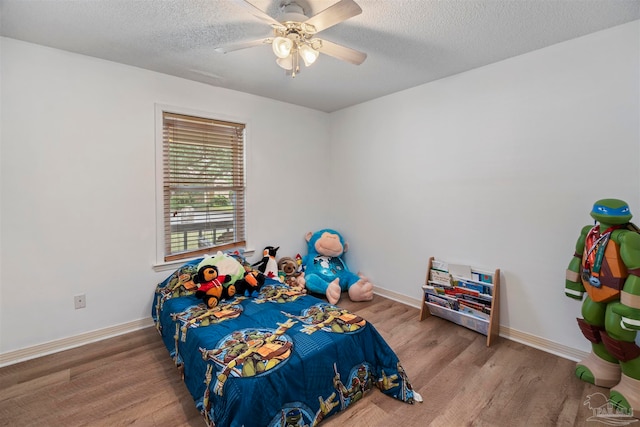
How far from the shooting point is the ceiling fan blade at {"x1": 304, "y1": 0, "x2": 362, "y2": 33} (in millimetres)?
1373

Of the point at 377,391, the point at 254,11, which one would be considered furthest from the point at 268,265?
the point at 254,11

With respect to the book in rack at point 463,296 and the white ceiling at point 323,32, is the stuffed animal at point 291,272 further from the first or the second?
the white ceiling at point 323,32

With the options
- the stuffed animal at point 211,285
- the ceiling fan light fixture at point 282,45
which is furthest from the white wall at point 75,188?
the ceiling fan light fixture at point 282,45

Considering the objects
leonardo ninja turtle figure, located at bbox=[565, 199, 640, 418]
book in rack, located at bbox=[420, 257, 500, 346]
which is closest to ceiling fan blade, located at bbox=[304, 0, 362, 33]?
leonardo ninja turtle figure, located at bbox=[565, 199, 640, 418]

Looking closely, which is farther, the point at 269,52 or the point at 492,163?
the point at 492,163

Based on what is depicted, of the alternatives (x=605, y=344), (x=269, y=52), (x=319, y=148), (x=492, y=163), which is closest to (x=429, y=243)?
(x=492, y=163)

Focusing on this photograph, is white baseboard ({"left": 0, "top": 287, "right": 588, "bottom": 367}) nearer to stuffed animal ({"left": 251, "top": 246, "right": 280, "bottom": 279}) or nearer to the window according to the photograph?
the window

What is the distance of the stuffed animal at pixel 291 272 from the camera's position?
352 centimetres

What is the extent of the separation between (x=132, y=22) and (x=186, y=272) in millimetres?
1969

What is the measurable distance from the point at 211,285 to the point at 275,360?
1.09 m

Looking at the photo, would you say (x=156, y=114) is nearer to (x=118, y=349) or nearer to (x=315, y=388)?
(x=118, y=349)

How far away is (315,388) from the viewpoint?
1611 millimetres

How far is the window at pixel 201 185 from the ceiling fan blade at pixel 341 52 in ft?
5.66

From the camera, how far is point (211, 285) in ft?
7.86
